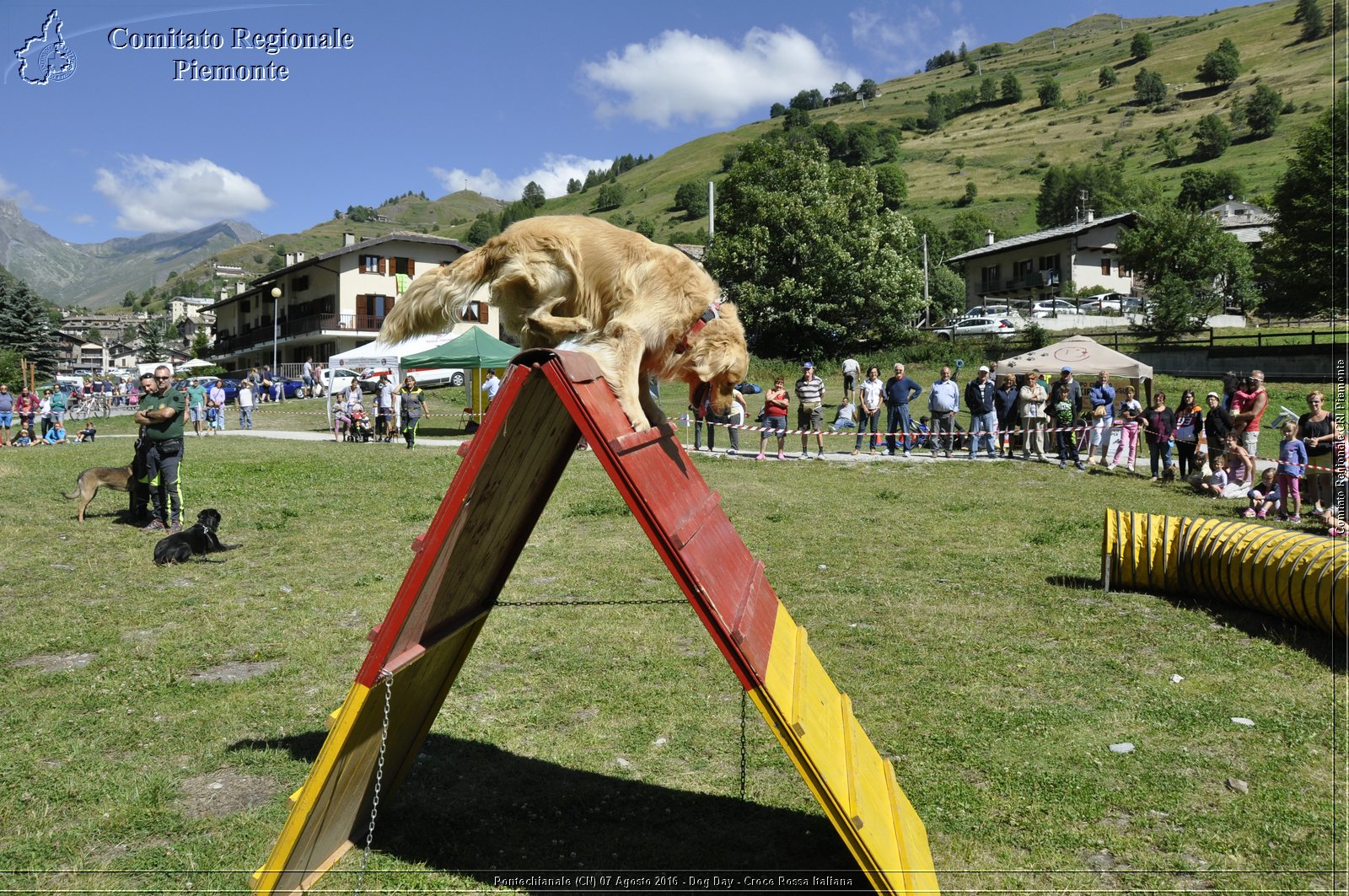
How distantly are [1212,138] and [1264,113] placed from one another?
9758mm

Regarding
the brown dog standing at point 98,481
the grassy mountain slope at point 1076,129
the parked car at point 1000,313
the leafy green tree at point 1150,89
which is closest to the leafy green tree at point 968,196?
the grassy mountain slope at point 1076,129

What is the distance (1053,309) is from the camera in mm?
53750

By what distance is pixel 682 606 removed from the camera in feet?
27.4

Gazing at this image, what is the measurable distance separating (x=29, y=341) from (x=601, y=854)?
71.7 m

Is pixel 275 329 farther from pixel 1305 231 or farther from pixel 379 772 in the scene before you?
pixel 1305 231

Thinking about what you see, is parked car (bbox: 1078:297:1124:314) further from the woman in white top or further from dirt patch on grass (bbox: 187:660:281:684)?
dirt patch on grass (bbox: 187:660:281:684)

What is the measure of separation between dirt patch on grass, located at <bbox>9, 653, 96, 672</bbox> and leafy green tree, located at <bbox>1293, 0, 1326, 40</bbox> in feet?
499

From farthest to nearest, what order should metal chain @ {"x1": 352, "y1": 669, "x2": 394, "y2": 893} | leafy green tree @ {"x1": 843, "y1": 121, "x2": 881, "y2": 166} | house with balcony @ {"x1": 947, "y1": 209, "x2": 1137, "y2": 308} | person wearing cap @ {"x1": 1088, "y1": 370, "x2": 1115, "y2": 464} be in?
leafy green tree @ {"x1": 843, "y1": 121, "x2": 881, "y2": 166}, house with balcony @ {"x1": 947, "y1": 209, "x2": 1137, "y2": 308}, person wearing cap @ {"x1": 1088, "y1": 370, "x2": 1115, "y2": 464}, metal chain @ {"x1": 352, "y1": 669, "x2": 394, "y2": 893}

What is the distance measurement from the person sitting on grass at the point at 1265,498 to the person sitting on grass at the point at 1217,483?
150cm

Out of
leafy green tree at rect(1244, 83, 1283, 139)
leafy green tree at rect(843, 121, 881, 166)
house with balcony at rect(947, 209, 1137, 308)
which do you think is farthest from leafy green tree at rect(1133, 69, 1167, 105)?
house with balcony at rect(947, 209, 1137, 308)

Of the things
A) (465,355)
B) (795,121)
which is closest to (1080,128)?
(795,121)

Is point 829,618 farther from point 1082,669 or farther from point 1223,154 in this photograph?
point 1223,154

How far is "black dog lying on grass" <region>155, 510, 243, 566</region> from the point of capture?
31.2 ft

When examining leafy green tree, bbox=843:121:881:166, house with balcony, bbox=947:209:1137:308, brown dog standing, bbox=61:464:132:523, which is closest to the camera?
brown dog standing, bbox=61:464:132:523
